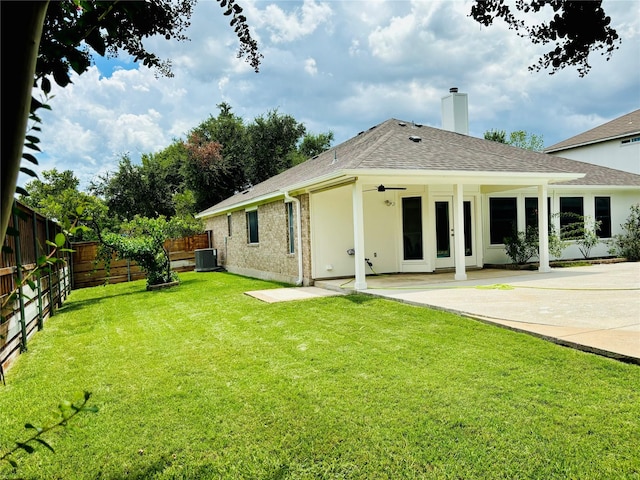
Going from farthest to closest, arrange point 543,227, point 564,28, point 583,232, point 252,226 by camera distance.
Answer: point 252,226 < point 583,232 < point 543,227 < point 564,28

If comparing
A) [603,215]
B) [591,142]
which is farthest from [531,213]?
[591,142]

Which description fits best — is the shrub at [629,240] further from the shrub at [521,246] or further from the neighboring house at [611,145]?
the neighboring house at [611,145]

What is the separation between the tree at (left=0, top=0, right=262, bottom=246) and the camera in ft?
2.47

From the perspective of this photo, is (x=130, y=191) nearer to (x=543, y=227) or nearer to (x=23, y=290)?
(x=23, y=290)

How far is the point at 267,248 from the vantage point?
1420 cm

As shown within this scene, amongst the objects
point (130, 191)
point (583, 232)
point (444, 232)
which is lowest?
point (583, 232)

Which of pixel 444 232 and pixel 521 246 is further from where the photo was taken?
pixel 521 246

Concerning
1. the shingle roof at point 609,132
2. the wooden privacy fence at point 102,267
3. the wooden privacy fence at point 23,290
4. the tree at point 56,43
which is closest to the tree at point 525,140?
the shingle roof at point 609,132

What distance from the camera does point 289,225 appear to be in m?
12.6

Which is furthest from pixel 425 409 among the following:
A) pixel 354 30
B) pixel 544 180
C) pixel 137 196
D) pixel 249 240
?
pixel 137 196

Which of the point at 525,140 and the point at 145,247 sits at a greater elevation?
the point at 525,140

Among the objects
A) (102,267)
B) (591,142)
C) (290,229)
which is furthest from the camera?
(591,142)

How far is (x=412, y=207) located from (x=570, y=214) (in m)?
6.20

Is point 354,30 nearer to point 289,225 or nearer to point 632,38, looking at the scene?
point 632,38
